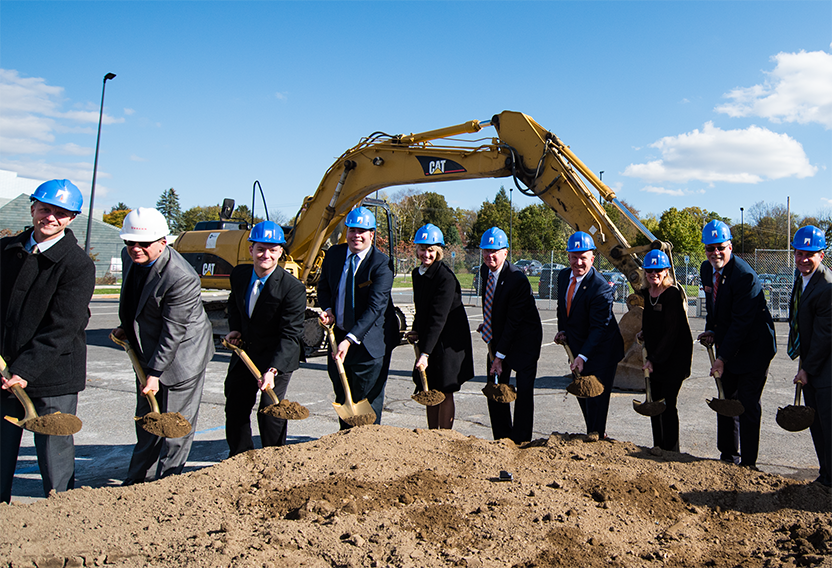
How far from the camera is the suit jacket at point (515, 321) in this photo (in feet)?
16.4

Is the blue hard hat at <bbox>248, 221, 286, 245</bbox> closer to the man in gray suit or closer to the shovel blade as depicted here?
the man in gray suit

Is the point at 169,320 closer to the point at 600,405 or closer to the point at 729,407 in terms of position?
the point at 600,405

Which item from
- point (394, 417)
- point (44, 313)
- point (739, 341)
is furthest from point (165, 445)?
point (739, 341)

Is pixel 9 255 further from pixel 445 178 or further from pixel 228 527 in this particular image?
pixel 445 178

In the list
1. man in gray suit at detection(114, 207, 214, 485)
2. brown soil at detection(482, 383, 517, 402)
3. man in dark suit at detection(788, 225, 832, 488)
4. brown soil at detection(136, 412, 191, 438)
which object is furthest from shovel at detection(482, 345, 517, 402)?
A: brown soil at detection(136, 412, 191, 438)

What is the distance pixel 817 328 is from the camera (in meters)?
4.04

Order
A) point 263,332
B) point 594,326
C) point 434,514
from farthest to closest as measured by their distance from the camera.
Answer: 1. point 594,326
2. point 263,332
3. point 434,514

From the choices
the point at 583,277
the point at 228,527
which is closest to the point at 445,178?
the point at 583,277

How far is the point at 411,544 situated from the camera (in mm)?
2863

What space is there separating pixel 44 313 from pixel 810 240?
5.13m

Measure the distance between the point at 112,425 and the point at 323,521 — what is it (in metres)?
3.95

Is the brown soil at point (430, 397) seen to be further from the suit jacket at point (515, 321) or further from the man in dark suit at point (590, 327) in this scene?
the man in dark suit at point (590, 327)

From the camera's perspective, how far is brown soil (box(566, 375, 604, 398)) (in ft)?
15.1

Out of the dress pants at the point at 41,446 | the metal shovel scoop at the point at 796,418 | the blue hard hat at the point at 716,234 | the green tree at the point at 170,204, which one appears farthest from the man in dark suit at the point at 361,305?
the green tree at the point at 170,204
